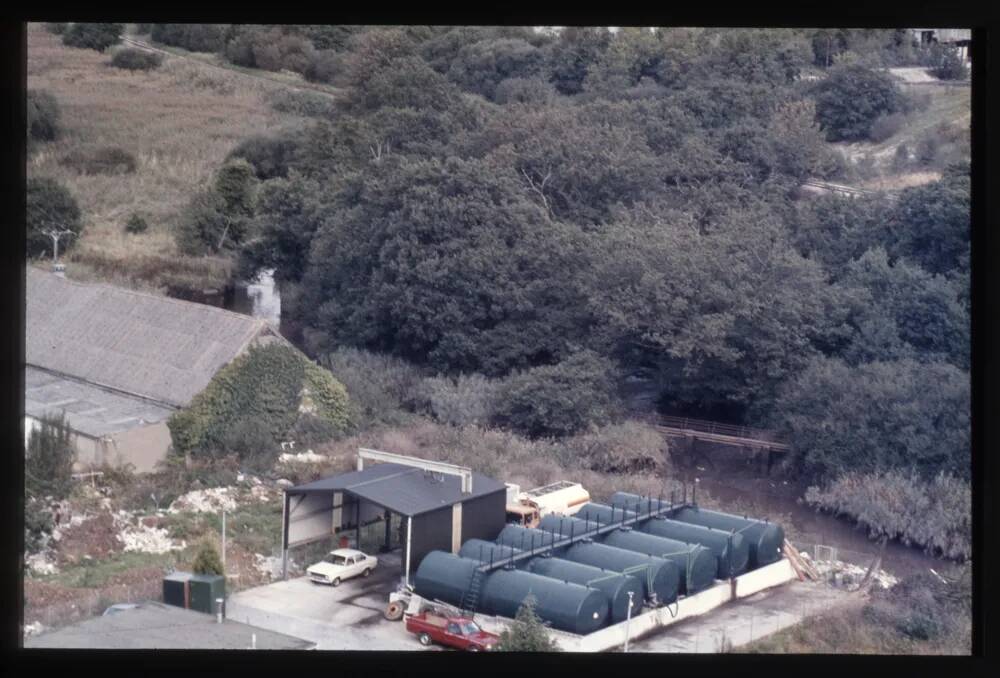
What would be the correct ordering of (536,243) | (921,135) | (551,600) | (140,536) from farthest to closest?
1. (921,135)
2. (536,243)
3. (140,536)
4. (551,600)

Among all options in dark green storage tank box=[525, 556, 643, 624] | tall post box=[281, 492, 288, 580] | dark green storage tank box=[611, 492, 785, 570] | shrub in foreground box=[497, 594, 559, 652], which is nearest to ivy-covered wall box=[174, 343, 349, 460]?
tall post box=[281, 492, 288, 580]

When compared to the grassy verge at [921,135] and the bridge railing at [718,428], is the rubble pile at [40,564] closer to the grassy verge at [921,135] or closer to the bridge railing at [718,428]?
the bridge railing at [718,428]

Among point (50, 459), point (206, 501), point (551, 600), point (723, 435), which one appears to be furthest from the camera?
point (723, 435)

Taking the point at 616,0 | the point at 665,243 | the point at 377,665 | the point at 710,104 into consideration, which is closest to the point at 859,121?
the point at 710,104

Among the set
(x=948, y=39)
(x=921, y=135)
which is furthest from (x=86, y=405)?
(x=948, y=39)

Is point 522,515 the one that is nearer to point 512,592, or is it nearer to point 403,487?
point 403,487

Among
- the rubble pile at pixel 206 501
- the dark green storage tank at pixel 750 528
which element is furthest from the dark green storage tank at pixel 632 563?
A: the rubble pile at pixel 206 501
